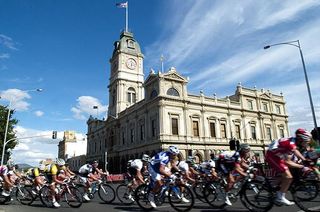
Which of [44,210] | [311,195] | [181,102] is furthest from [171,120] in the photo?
[311,195]

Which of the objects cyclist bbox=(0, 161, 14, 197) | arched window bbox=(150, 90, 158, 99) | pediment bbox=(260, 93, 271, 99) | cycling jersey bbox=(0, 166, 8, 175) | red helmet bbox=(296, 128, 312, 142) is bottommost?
cyclist bbox=(0, 161, 14, 197)

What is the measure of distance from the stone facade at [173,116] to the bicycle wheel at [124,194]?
2611 cm

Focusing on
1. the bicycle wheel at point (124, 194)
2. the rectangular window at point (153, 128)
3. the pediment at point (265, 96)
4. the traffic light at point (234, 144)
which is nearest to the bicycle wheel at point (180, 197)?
the bicycle wheel at point (124, 194)

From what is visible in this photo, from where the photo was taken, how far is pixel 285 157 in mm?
6465

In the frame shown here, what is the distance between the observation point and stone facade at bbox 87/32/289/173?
39.6m

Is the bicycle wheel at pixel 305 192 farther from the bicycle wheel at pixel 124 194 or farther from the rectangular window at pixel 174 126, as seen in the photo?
the rectangular window at pixel 174 126

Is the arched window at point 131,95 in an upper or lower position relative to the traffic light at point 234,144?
upper

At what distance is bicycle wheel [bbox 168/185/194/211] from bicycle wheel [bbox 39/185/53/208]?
534 centimetres

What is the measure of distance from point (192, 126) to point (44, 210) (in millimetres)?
32822

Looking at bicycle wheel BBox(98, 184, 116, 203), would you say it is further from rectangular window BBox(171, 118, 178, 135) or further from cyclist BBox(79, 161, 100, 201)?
rectangular window BBox(171, 118, 178, 135)

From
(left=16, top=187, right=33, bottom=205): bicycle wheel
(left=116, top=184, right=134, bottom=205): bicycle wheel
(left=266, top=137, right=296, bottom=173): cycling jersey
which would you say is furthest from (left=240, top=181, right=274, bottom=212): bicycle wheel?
(left=16, top=187, right=33, bottom=205): bicycle wheel

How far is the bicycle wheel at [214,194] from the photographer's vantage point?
8.43 m

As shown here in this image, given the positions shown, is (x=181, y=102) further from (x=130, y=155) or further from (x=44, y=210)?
(x=44, y=210)

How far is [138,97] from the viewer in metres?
56.5
